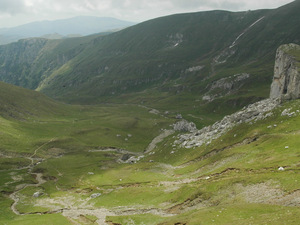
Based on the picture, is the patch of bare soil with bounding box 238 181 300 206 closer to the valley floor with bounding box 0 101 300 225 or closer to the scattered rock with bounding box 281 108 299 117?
the valley floor with bounding box 0 101 300 225

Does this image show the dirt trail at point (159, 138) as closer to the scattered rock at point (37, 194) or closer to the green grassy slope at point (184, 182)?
the green grassy slope at point (184, 182)

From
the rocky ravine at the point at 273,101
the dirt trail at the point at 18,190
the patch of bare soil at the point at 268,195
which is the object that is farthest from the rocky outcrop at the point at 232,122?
the dirt trail at the point at 18,190

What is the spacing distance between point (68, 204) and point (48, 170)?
165ft

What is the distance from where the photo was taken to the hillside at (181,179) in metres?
42.9

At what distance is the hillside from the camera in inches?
1690

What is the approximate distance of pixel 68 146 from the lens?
160 m

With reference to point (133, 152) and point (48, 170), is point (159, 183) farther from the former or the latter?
point (133, 152)

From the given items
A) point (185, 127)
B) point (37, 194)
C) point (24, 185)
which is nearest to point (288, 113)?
point (37, 194)

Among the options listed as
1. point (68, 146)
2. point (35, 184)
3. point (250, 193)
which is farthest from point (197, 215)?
point (68, 146)

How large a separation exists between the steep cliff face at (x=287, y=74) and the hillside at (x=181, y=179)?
3.16 feet

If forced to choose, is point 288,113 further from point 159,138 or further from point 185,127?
point 185,127

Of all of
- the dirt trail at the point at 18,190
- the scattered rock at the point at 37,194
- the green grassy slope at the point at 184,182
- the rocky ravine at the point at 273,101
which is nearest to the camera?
the green grassy slope at the point at 184,182

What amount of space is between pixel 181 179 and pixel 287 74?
67.6 metres

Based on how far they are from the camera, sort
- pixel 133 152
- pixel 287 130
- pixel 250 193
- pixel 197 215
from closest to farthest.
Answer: pixel 197 215 < pixel 250 193 < pixel 287 130 < pixel 133 152
